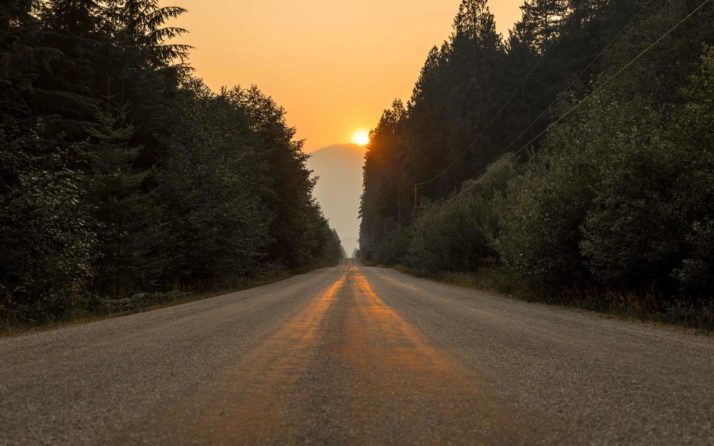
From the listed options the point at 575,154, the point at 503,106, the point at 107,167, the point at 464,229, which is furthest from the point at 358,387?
the point at 503,106

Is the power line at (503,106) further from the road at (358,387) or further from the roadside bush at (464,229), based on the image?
the road at (358,387)

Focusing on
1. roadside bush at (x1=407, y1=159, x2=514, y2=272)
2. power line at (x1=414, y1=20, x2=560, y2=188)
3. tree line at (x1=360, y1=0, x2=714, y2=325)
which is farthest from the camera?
power line at (x1=414, y1=20, x2=560, y2=188)

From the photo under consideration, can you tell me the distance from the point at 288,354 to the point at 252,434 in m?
3.02

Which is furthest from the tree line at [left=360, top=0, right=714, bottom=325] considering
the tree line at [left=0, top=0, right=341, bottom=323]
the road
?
the tree line at [left=0, top=0, right=341, bottom=323]

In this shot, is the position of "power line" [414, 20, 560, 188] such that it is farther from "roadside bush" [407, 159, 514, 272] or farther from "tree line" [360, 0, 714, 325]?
"roadside bush" [407, 159, 514, 272]

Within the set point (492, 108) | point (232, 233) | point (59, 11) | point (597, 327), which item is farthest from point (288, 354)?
point (492, 108)

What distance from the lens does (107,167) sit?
17375 mm

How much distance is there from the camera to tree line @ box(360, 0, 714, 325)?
11492 millimetres

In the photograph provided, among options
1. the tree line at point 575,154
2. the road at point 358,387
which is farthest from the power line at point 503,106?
the road at point 358,387

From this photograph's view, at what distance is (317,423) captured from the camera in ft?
11.3

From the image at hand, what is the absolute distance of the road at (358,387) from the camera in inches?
130

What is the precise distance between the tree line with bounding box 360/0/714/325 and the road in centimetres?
436

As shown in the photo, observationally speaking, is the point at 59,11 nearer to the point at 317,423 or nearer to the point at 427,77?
the point at 317,423

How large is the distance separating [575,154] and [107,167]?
631 inches
